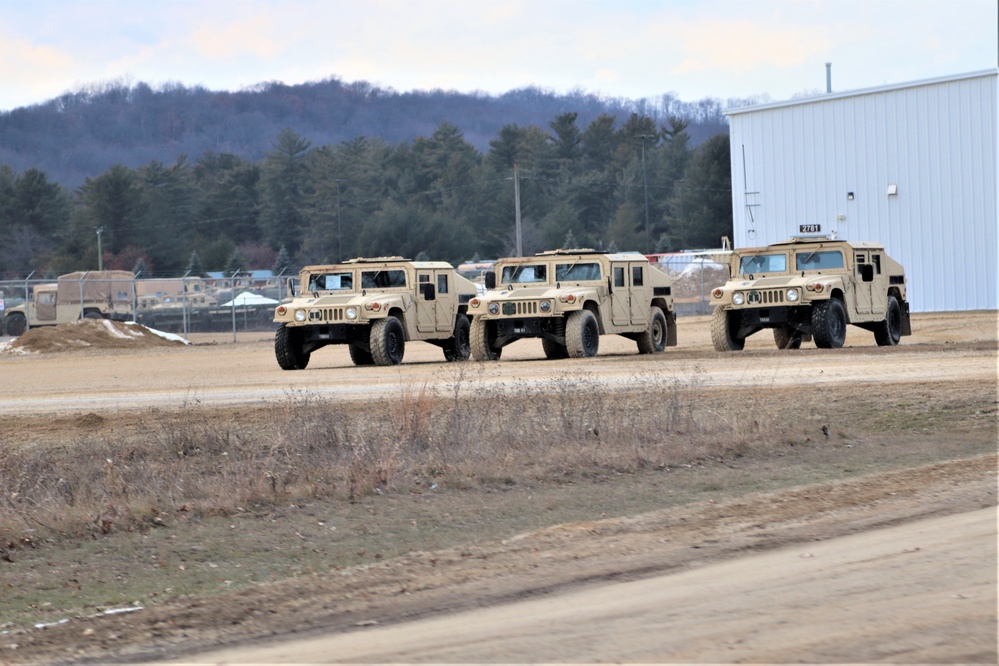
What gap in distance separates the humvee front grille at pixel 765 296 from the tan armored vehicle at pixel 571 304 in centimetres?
293

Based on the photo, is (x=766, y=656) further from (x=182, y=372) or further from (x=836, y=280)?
(x=182, y=372)

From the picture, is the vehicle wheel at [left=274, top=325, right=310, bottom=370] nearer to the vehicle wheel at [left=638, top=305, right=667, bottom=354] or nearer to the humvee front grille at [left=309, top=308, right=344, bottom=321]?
the humvee front grille at [left=309, top=308, right=344, bottom=321]

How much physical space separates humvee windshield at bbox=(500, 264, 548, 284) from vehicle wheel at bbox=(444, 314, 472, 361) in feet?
5.46

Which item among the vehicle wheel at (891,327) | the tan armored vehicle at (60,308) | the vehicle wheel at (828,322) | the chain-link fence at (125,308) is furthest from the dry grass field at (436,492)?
the tan armored vehicle at (60,308)

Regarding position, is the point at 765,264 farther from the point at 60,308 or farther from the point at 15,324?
the point at 15,324

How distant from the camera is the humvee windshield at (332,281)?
26.2 metres

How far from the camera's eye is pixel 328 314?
966 inches

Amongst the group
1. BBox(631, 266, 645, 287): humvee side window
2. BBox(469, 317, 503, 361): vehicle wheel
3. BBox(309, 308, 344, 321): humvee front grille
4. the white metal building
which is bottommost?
BBox(469, 317, 503, 361): vehicle wheel

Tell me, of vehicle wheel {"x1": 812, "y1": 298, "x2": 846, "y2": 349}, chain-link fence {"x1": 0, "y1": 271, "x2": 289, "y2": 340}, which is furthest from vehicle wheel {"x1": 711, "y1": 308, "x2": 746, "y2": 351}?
chain-link fence {"x1": 0, "y1": 271, "x2": 289, "y2": 340}

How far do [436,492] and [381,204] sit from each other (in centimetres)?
9773

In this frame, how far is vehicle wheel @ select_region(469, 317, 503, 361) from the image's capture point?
82.9 ft

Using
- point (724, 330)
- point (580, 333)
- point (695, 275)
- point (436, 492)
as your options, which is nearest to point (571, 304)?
point (580, 333)

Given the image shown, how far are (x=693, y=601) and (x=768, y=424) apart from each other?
7.27m

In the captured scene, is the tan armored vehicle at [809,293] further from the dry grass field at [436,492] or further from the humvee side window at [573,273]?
the dry grass field at [436,492]
